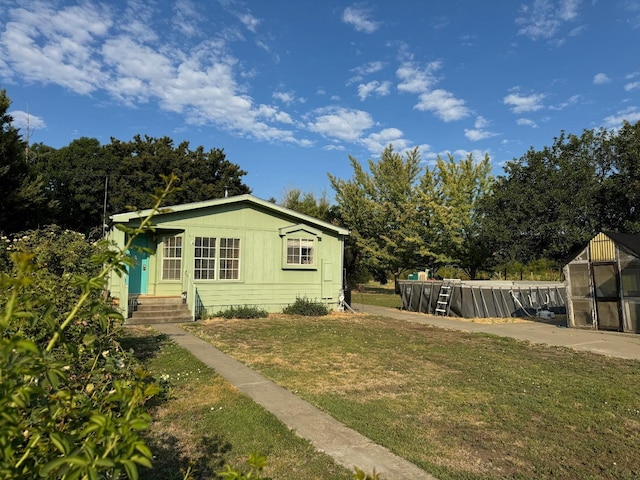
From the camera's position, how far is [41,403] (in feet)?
8.64

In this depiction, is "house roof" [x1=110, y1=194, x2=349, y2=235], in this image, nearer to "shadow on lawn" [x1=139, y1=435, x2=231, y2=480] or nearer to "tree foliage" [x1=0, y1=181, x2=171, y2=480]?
"shadow on lawn" [x1=139, y1=435, x2=231, y2=480]

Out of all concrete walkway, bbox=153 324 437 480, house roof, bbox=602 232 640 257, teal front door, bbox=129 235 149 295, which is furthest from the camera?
teal front door, bbox=129 235 149 295

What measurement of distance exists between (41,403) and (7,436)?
185 cm

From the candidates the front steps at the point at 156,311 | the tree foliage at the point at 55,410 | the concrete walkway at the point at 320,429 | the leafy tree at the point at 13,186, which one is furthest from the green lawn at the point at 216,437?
the leafy tree at the point at 13,186

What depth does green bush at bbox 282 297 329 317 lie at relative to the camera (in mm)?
16219

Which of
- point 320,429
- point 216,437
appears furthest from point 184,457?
point 320,429

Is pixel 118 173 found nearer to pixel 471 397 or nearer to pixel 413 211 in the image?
pixel 413 211

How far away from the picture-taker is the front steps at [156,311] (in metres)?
13.2

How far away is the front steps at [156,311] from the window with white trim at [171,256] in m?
1.03

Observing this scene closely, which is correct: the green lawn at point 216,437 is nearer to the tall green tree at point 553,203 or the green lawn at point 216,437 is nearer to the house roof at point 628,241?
the house roof at point 628,241

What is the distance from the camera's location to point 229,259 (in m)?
15.7

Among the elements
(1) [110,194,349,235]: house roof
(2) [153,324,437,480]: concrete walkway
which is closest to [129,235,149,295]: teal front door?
(1) [110,194,349,235]: house roof

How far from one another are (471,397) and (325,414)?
7.51 ft

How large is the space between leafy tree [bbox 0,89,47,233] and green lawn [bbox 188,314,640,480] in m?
14.3
